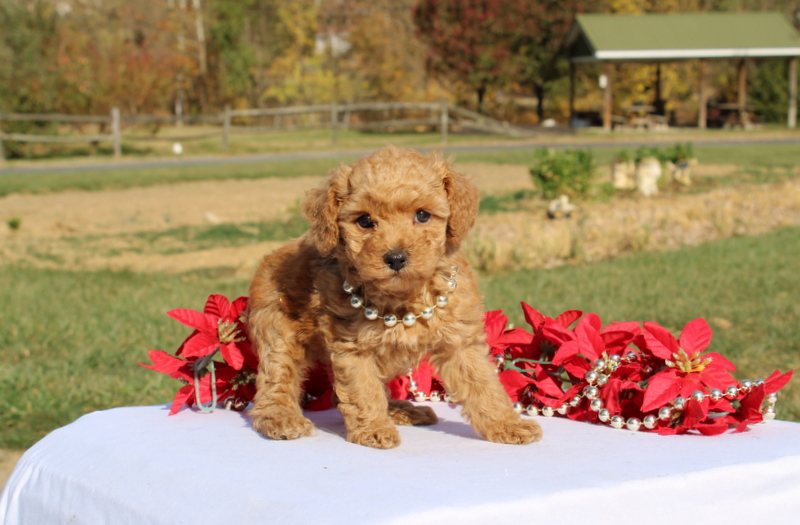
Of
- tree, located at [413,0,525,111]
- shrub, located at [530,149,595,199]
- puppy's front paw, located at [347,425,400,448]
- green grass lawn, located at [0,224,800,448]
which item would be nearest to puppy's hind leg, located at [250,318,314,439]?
puppy's front paw, located at [347,425,400,448]

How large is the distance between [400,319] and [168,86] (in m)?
43.6

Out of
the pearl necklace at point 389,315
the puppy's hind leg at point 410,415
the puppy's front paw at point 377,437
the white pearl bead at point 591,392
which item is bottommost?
A: the puppy's hind leg at point 410,415

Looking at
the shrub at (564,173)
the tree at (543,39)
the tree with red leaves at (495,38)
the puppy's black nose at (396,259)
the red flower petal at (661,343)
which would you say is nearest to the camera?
the puppy's black nose at (396,259)

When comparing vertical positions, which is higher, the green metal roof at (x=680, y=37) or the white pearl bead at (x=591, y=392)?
the green metal roof at (x=680, y=37)

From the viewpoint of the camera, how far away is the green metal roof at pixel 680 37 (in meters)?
38.5

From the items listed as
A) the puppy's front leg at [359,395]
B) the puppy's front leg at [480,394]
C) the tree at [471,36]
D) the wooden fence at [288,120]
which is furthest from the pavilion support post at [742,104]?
the puppy's front leg at [359,395]

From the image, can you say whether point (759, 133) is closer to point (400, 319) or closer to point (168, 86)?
point (168, 86)

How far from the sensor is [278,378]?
2.99 metres

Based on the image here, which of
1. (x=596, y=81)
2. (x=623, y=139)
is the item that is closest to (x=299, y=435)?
(x=623, y=139)

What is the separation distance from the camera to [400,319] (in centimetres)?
273

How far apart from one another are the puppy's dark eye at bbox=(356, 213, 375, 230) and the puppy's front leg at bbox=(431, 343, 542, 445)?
1.88 ft

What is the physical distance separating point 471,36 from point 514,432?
41155 mm

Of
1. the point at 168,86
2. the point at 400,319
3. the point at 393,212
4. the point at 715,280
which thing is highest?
the point at 168,86

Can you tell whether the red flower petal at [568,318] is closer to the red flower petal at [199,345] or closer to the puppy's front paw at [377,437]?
the puppy's front paw at [377,437]
